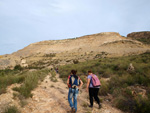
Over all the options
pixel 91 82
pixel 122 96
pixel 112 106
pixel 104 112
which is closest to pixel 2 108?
pixel 91 82

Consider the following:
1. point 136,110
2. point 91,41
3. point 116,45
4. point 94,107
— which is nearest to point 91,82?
point 94,107

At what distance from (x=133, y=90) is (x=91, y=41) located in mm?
48175

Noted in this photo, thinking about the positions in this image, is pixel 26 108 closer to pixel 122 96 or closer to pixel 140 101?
pixel 122 96

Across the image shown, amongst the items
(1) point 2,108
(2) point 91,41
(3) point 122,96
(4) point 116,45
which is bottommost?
(3) point 122,96

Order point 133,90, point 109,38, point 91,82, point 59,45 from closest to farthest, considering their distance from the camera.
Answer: point 91,82 → point 133,90 → point 109,38 → point 59,45

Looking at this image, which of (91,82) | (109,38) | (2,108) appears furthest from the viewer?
(109,38)

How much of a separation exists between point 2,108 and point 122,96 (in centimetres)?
431

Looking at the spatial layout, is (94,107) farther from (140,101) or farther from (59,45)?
(59,45)

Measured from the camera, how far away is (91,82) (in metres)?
4.16

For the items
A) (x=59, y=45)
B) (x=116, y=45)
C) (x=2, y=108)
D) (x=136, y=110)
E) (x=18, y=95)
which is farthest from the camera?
(x=59, y=45)

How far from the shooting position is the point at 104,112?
13.2ft

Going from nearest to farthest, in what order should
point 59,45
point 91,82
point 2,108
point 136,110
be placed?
point 2,108 → point 136,110 → point 91,82 → point 59,45

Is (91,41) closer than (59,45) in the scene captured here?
Yes

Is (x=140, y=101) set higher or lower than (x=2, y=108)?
lower
